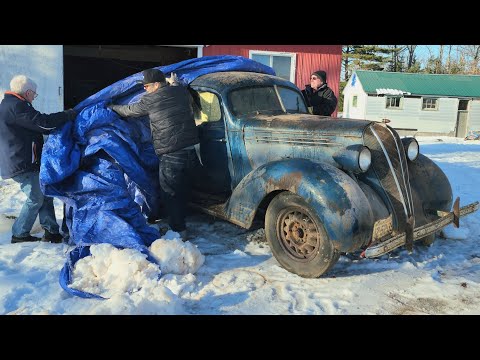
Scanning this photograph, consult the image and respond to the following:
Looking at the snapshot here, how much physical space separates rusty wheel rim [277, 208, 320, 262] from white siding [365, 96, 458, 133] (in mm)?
23724

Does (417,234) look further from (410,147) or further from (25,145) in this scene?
(25,145)

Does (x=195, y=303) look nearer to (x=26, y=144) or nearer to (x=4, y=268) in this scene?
(x=4, y=268)

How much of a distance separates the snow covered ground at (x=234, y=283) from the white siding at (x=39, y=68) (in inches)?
209

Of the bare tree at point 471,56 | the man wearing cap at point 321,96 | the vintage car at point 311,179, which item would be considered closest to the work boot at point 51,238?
the vintage car at point 311,179

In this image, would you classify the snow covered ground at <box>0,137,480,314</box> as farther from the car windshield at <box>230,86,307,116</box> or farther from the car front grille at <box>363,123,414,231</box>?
the car windshield at <box>230,86,307,116</box>

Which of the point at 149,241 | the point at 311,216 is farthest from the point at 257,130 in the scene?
the point at 149,241

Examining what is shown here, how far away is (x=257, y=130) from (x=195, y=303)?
2.11 m

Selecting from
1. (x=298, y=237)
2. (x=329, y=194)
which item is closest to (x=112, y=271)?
(x=298, y=237)

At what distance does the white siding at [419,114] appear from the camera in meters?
25.8

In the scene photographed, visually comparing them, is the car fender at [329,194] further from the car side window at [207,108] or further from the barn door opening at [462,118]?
the barn door opening at [462,118]

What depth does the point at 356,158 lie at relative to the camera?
3.88 metres

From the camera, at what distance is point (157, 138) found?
4.69 metres

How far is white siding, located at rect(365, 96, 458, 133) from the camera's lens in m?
A: 25.8

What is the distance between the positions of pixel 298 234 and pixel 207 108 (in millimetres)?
2073
